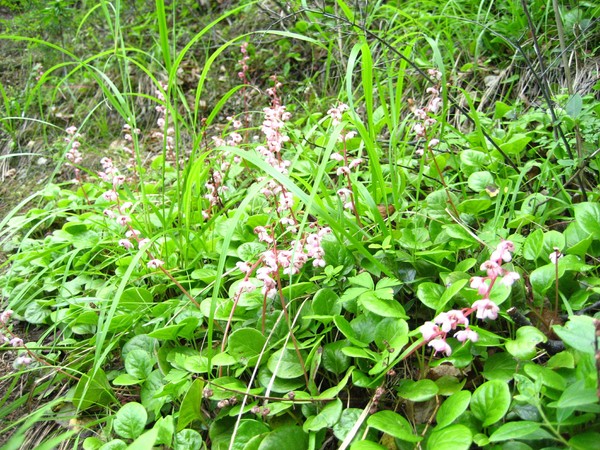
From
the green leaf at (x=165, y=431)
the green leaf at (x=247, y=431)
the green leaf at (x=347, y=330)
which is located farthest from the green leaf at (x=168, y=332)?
the green leaf at (x=347, y=330)

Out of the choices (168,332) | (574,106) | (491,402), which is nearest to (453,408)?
(491,402)

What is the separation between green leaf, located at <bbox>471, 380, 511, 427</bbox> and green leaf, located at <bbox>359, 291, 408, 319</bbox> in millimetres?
276

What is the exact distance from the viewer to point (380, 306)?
1304 millimetres

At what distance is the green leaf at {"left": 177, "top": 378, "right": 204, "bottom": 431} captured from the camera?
1328 millimetres

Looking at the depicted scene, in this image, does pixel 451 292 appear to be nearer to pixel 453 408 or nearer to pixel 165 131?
pixel 453 408

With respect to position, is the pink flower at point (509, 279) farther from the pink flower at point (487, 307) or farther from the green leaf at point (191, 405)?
the green leaf at point (191, 405)

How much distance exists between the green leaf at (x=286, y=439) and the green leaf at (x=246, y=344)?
0.24 metres

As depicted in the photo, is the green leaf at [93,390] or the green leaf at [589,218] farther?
the green leaf at [93,390]

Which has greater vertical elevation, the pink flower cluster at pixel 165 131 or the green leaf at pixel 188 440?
the pink flower cluster at pixel 165 131

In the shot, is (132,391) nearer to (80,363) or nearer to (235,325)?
(80,363)

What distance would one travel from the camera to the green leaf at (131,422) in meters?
1.36

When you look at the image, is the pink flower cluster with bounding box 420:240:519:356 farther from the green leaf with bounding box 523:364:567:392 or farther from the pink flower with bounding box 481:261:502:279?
Answer: the green leaf with bounding box 523:364:567:392

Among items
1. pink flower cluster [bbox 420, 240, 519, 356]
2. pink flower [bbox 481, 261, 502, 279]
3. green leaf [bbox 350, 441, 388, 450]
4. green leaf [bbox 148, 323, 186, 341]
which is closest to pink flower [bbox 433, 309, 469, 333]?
pink flower cluster [bbox 420, 240, 519, 356]

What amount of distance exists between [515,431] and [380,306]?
451 mm
